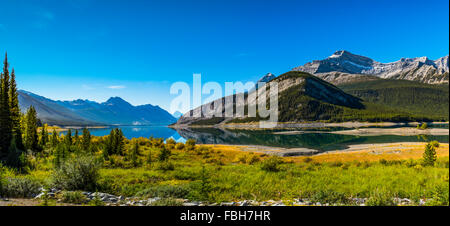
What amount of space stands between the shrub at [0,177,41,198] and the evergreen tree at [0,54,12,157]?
1308 cm

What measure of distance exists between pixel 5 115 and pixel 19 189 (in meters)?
17.2

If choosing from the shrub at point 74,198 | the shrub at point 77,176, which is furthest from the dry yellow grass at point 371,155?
the shrub at point 74,198

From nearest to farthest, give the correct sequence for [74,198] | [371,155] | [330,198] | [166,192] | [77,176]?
[74,198] < [330,198] < [166,192] < [77,176] < [371,155]

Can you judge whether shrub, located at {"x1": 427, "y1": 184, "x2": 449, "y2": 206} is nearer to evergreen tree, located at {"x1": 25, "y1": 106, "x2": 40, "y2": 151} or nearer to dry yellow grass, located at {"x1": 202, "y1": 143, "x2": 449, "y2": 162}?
dry yellow grass, located at {"x1": 202, "y1": 143, "x2": 449, "y2": 162}

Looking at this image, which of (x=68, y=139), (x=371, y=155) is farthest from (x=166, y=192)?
(x=371, y=155)

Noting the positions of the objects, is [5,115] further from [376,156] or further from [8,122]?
[376,156]

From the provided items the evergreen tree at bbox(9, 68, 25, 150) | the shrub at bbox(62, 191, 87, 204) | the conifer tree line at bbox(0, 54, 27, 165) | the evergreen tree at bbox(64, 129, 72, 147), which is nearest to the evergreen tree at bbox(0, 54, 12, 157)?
the conifer tree line at bbox(0, 54, 27, 165)

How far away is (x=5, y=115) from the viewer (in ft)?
62.0

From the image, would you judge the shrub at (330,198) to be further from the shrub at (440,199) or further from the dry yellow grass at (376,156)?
the dry yellow grass at (376,156)

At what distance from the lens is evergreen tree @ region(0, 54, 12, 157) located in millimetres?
17688

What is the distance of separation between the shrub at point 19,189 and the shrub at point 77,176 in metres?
0.98
